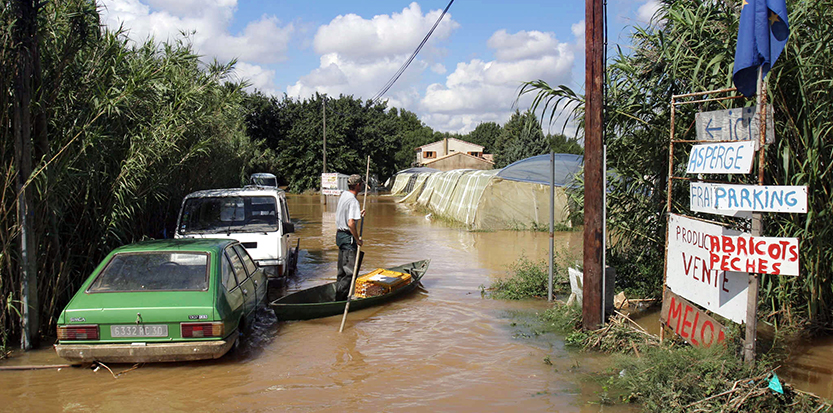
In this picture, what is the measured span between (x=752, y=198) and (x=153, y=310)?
572 centimetres

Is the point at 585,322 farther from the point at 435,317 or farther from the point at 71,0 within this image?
the point at 71,0

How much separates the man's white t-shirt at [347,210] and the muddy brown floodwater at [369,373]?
56.3 inches

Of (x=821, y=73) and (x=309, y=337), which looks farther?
(x=309, y=337)

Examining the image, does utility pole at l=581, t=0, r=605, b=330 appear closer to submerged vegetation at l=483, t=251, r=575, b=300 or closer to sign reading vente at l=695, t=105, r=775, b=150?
sign reading vente at l=695, t=105, r=775, b=150

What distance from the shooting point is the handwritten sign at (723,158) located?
4980mm

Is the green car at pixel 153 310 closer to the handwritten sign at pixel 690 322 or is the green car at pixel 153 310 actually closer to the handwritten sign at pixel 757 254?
the handwritten sign at pixel 690 322

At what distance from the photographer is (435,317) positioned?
895 cm

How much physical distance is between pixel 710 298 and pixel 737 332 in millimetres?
365

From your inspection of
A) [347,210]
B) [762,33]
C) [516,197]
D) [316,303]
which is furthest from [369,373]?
[516,197]

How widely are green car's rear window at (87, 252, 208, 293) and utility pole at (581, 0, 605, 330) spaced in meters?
4.49

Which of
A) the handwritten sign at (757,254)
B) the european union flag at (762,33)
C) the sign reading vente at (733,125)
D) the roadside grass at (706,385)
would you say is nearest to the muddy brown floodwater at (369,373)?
the roadside grass at (706,385)

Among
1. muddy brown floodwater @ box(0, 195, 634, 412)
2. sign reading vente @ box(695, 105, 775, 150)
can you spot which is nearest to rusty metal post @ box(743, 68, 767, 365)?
sign reading vente @ box(695, 105, 775, 150)

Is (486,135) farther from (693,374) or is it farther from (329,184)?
(693,374)

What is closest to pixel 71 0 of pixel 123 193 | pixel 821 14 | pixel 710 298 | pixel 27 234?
pixel 123 193
